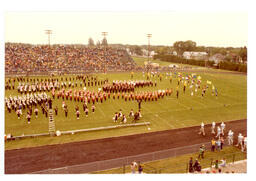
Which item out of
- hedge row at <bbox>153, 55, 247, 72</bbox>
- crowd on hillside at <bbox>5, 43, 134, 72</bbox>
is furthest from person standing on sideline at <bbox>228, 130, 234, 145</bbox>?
hedge row at <bbox>153, 55, 247, 72</bbox>

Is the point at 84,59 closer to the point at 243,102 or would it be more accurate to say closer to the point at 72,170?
the point at 243,102

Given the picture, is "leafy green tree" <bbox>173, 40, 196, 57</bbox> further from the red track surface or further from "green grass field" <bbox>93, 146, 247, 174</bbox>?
"green grass field" <bbox>93, 146, 247, 174</bbox>

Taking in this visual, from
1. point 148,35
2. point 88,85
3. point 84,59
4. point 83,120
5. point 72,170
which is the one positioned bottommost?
point 72,170

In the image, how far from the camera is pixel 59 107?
61.9 ft

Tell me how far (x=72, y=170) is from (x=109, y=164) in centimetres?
168

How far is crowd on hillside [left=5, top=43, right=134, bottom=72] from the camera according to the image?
40625 mm

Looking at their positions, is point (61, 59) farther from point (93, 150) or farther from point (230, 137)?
point (230, 137)

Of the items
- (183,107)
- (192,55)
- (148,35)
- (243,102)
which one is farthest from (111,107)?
(192,55)

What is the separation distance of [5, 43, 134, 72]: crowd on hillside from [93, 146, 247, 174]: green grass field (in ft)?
105

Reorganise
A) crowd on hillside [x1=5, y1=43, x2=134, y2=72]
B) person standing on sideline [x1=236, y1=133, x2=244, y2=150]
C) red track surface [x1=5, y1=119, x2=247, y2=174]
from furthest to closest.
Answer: crowd on hillside [x1=5, y1=43, x2=134, y2=72] < person standing on sideline [x1=236, y1=133, x2=244, y2=150] < red track surface [x1=5, y1=119, x2=247, y2=174]

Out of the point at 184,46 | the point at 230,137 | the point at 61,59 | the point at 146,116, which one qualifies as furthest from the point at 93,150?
the point at 184,46

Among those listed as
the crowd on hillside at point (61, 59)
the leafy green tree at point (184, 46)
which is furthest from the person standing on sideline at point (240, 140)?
the leafy green tree at point (184, 46)

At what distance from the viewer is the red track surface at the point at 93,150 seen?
1049 cm

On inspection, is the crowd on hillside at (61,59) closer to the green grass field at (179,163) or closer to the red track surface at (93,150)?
the red track surface at (93,150)
